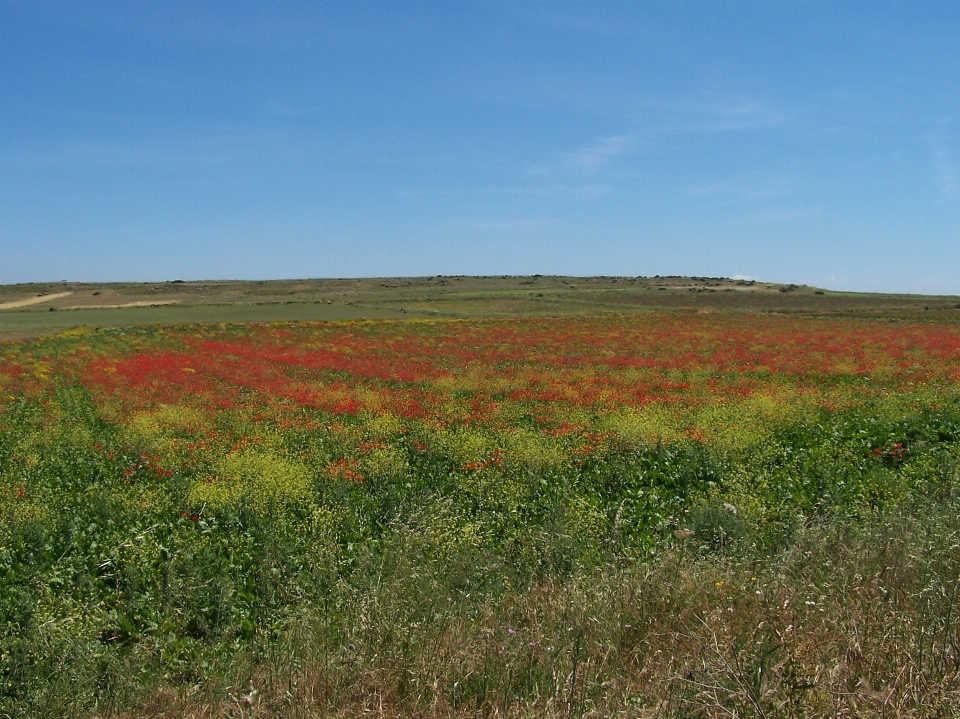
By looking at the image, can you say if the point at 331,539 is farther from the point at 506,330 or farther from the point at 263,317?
the point at 263,317

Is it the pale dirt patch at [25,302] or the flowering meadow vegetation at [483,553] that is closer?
the flowering meadow vegetation at [483,553]

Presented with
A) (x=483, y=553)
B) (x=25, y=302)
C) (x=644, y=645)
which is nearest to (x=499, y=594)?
(x=483, y=553)

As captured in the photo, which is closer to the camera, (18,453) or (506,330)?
(18,453)

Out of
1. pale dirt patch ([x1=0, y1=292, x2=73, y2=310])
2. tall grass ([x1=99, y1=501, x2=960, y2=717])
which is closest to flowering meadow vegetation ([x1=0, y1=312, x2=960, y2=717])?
tall grass ([x1=99, y1=501, x2=960, y2=717])

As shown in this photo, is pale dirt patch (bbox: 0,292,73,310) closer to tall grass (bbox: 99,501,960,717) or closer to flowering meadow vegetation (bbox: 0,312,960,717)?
flowering meadow vegetation (bbox: 0,312,960,717)

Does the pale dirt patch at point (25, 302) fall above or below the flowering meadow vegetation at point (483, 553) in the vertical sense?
above

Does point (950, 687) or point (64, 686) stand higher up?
point (950, 687)

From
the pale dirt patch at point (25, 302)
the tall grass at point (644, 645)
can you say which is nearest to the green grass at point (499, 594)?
the tall grass at point (644, 645)

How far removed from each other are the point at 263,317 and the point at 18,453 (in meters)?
55.7

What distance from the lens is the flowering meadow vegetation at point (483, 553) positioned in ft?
13.9

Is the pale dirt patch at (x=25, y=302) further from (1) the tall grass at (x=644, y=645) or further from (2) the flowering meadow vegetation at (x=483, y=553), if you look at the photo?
(1) the tall grass at (x=644, y=645)

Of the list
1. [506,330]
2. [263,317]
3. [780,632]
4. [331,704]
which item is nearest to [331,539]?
[331,704]

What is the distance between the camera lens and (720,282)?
570 feet

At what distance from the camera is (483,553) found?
7664 mm
